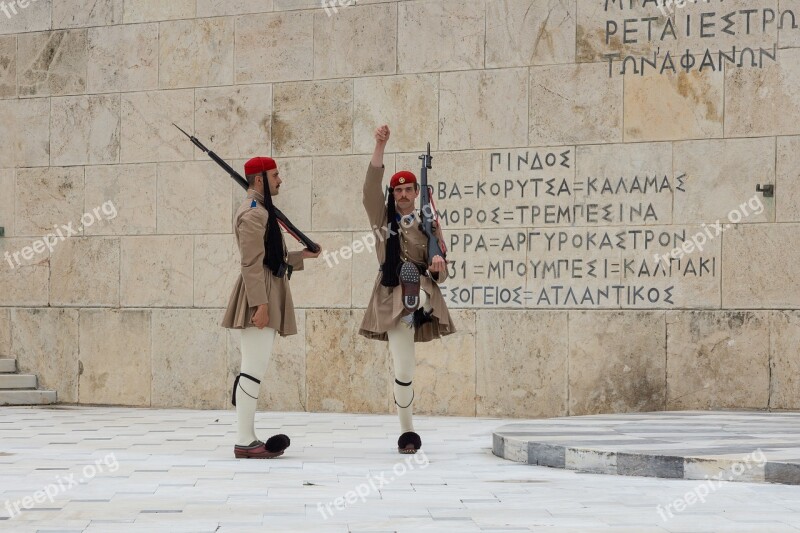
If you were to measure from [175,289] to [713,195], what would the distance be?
5707 mm

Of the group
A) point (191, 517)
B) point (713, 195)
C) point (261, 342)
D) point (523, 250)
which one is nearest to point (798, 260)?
point (713, 195)

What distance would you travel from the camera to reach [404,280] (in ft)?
28.2

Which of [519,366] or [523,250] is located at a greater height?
[523,250]

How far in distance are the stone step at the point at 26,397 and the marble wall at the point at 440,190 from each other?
0.85 feet

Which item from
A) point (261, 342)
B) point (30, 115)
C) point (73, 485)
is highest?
point (30, 115)

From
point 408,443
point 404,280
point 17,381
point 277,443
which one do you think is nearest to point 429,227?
point 404,280

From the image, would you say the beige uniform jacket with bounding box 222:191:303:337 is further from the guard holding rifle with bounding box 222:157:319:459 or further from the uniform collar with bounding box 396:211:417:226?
the uniform collar with bounding box 396:211:417:226

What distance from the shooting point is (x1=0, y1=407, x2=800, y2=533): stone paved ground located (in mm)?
5629

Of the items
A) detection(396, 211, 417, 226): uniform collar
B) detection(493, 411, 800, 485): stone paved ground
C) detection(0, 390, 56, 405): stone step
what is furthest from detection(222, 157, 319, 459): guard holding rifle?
detection(0, 390, 56, 405): stone step

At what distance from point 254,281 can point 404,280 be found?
1.06 metres

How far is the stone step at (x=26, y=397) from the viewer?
1304 cm

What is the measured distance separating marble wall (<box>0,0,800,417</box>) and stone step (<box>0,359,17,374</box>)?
0.30ft

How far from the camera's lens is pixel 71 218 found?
1350 cm

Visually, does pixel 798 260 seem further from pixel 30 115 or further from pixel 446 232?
pixel 30 115
